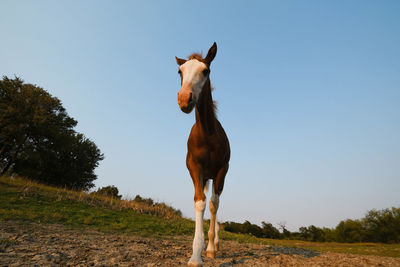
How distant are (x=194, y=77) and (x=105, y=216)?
10558 millimetres

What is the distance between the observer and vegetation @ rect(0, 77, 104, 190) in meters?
22.0

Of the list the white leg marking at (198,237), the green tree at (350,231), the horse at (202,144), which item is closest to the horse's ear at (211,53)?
the horse at (202,144)

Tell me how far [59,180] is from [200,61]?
93.8ft

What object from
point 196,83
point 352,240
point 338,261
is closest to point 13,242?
point 196,83

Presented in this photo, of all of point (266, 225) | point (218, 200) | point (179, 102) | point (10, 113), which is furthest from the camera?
point (10, 113)

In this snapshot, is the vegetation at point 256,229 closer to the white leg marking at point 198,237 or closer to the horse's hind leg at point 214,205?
the horse's hind leg at point 214,205

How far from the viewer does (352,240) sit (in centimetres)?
1382

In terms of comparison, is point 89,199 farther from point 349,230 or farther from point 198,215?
point 349,230

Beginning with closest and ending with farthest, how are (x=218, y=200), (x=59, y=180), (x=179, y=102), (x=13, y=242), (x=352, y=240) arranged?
(x=179, y=102) → (x=13, y=242) → (x=218, y=200) → (x=352, y=240) → (x=59, y=180)

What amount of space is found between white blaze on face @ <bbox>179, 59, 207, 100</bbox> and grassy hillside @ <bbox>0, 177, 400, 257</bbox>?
20.7 ft

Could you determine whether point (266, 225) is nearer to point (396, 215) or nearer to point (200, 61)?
point (396, 215)

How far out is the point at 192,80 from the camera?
327 cm

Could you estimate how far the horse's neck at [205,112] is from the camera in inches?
152

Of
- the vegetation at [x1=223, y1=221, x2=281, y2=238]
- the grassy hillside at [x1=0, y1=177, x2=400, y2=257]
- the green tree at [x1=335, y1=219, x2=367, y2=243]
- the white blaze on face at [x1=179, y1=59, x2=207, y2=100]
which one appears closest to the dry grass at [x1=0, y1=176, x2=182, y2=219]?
the grassy hillside at [x1=0, y1=177, x2=400, y2=257]
